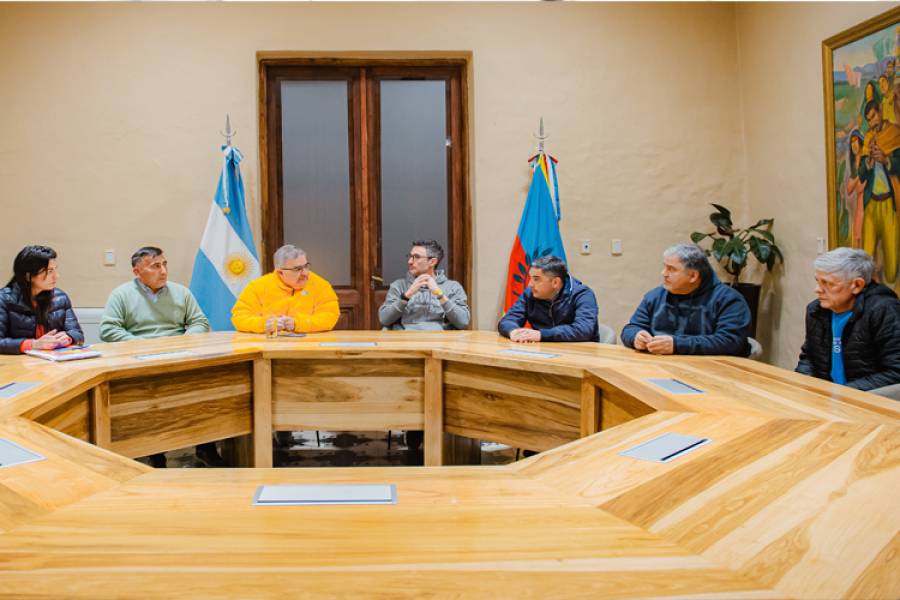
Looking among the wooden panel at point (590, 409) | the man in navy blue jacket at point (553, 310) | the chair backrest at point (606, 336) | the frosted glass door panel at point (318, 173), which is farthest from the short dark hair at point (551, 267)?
the frosted glass door panel at point (318, 173)

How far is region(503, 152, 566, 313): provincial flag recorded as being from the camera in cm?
507

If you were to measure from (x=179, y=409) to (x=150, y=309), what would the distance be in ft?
3.85

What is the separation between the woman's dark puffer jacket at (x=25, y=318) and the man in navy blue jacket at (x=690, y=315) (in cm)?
253

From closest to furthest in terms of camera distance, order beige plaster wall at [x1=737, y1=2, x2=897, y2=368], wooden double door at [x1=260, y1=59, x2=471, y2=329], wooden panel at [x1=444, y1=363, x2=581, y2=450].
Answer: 1. wooden panel at [x1=444, y1=363, x2=581, y2=450]
2. beige plaster wall at [x1=737, y1=2, x2=897, y2=368]
3. wooden double door at [x1=260, y1=59, x2=471, y2=329]

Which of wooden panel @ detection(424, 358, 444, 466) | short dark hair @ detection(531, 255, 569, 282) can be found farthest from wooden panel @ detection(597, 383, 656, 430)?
short dark hair @ detection(531, 255, 569, 282)

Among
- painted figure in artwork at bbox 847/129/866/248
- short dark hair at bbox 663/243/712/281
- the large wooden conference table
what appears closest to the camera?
the large wooden conference table

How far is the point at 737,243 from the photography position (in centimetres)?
492

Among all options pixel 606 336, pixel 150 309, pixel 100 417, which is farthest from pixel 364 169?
pixel 100 417

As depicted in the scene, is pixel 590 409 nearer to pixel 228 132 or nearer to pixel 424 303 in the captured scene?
pixel 424 303

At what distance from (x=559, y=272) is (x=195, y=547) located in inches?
108

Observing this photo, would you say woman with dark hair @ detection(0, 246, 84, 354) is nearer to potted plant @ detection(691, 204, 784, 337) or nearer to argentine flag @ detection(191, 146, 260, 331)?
argentine flag @ detection(191, 146, 260, 331)

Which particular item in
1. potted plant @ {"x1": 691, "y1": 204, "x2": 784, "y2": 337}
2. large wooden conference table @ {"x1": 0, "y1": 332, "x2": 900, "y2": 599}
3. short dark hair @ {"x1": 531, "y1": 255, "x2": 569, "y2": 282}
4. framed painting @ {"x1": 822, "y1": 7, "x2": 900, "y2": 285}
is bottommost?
large wooden conference table @ {"x1": 0, "y1": 332, "x2": 900, "y2": 599}

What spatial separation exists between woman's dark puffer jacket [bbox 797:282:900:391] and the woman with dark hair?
3.07 meters

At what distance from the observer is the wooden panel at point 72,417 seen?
2.20 meters
